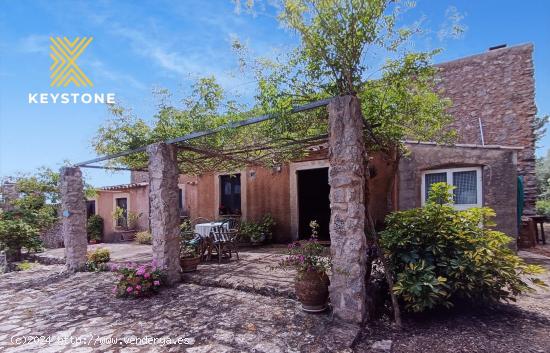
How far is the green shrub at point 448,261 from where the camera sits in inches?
128

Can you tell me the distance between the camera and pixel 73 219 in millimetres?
6719

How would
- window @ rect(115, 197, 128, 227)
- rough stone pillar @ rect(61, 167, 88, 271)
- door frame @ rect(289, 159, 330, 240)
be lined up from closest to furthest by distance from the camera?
rough stone pillar @ rect(61, 167, 88, 271) < door frame @ rect(289, 159, 330, 240) < window @ rect(115, 197, 128, 227)

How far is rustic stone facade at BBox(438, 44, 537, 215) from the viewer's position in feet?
28.6

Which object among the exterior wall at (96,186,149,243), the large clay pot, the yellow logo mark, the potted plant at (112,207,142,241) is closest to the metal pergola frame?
the yellow logo mark

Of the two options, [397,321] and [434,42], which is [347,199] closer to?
[397,321]

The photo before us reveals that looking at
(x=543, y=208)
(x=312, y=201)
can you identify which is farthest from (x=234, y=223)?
(x=543, y=208)

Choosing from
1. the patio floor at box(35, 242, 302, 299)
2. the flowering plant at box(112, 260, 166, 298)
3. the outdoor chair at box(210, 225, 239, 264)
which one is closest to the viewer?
the patio floor at box(35, 242, 302, 299)

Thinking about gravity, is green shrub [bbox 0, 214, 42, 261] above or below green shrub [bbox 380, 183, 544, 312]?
below

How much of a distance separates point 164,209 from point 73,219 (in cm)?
305

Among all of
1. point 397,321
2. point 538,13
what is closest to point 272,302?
point 397,321

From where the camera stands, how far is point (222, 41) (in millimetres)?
4223

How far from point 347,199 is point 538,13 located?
244 inches

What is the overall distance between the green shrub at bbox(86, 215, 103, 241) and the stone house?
530cm

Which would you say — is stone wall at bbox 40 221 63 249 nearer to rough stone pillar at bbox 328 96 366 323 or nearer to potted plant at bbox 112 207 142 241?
potted plant at bbox 112 207 142 241
